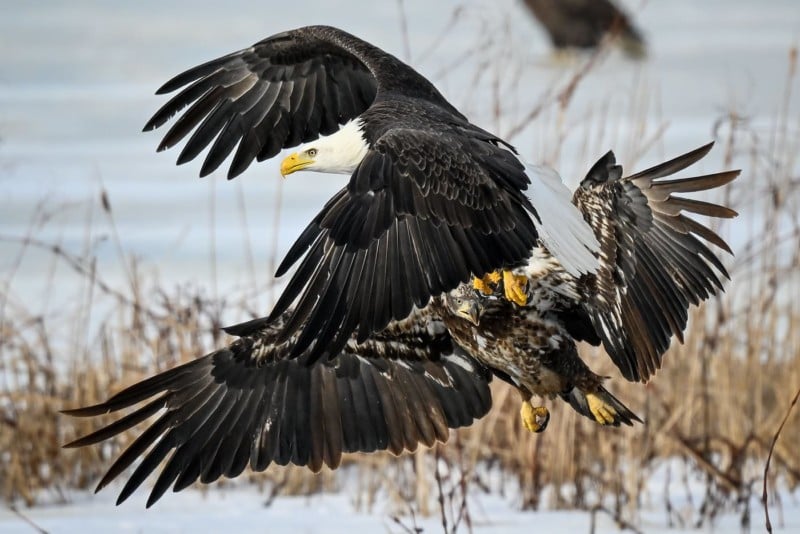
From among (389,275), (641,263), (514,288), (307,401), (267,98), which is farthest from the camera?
(267,98)

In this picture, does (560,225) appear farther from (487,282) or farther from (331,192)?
(331,192)

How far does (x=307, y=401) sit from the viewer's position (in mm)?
5617

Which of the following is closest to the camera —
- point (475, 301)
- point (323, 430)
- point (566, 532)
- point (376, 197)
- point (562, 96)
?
point (376, 197)

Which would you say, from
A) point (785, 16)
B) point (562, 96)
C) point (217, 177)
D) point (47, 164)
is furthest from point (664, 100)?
point (562, 96)

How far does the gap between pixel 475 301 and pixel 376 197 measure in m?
0.75

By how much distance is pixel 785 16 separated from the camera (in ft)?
83.1

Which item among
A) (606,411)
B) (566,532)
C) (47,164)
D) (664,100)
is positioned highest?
(664,100)

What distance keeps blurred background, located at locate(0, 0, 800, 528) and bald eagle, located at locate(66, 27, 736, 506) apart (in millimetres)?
479

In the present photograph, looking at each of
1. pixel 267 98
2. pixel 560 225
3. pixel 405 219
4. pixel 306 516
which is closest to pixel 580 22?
pixel 306 516

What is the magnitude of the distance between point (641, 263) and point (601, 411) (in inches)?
21.5

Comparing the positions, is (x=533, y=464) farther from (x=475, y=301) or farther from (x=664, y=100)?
(x=664, y=100)

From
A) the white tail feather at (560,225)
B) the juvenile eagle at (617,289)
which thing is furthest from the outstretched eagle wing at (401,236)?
the juvenile eagle at (617,289)

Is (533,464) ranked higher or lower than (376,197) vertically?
lower

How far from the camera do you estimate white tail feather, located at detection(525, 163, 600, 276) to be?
194 inches
